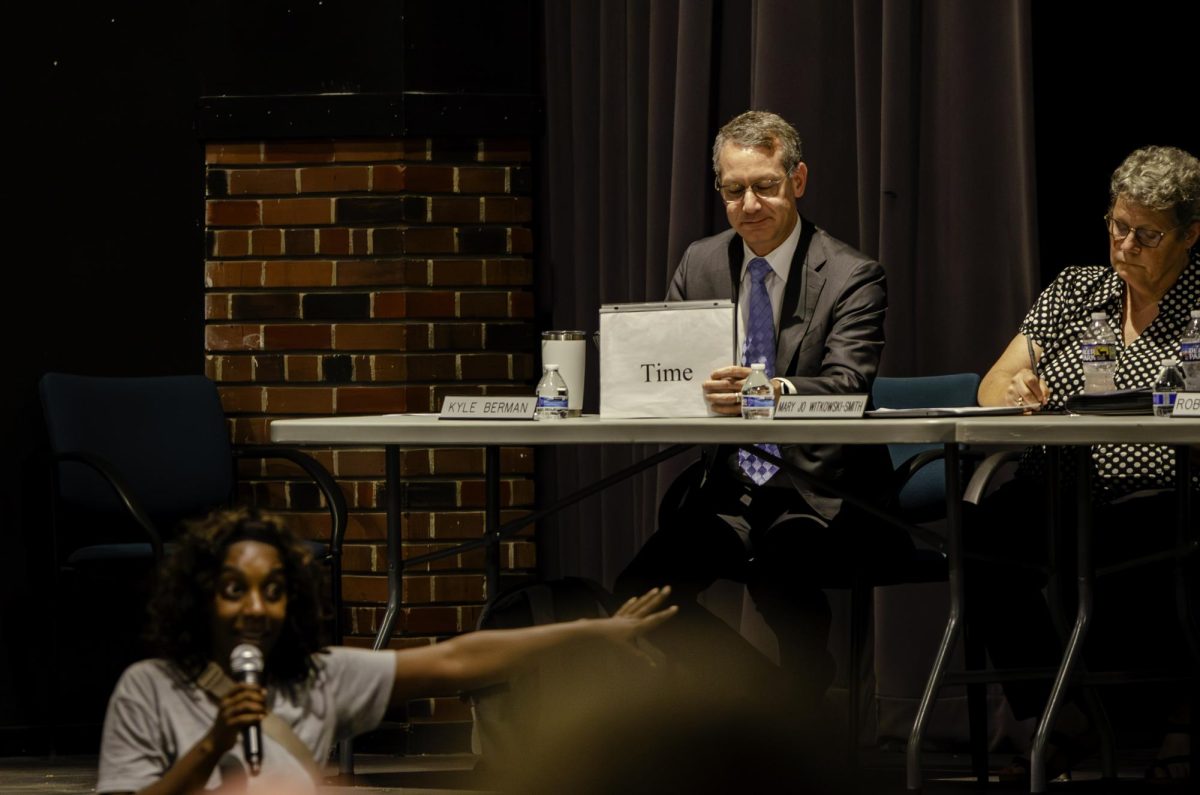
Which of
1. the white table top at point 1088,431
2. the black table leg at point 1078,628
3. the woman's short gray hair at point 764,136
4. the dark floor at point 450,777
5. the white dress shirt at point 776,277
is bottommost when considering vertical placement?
the dark floor at point 450,777

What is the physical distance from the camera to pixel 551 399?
115 inches

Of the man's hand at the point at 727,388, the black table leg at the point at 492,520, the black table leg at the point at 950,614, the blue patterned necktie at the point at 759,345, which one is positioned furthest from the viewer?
the black table leg at the point at 492,520

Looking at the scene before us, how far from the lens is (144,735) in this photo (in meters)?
1.53

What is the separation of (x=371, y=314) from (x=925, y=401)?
1.38 meters

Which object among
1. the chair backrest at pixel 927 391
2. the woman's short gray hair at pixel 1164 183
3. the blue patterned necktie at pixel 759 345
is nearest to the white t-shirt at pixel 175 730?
the blue patterned necktie at pixel 759 345

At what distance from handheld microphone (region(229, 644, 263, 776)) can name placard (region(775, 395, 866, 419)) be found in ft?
4.92

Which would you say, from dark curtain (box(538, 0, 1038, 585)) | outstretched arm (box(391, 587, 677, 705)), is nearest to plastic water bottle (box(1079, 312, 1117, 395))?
A: dark curtain (box(538, 0, 1038, 585))

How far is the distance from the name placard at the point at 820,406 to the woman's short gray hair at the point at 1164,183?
29.9 inches

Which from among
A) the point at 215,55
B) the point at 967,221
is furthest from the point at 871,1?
the point at 215,55

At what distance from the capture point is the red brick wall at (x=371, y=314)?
403 centimetres

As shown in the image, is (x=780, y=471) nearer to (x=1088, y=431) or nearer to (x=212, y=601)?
(x=1088, y=431)

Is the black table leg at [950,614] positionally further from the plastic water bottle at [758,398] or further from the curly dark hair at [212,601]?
the curly dark hair at [212,601]

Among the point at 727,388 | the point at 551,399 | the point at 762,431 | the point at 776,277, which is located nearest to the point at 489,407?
the point at 551,399

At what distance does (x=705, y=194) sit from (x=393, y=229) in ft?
2.59
